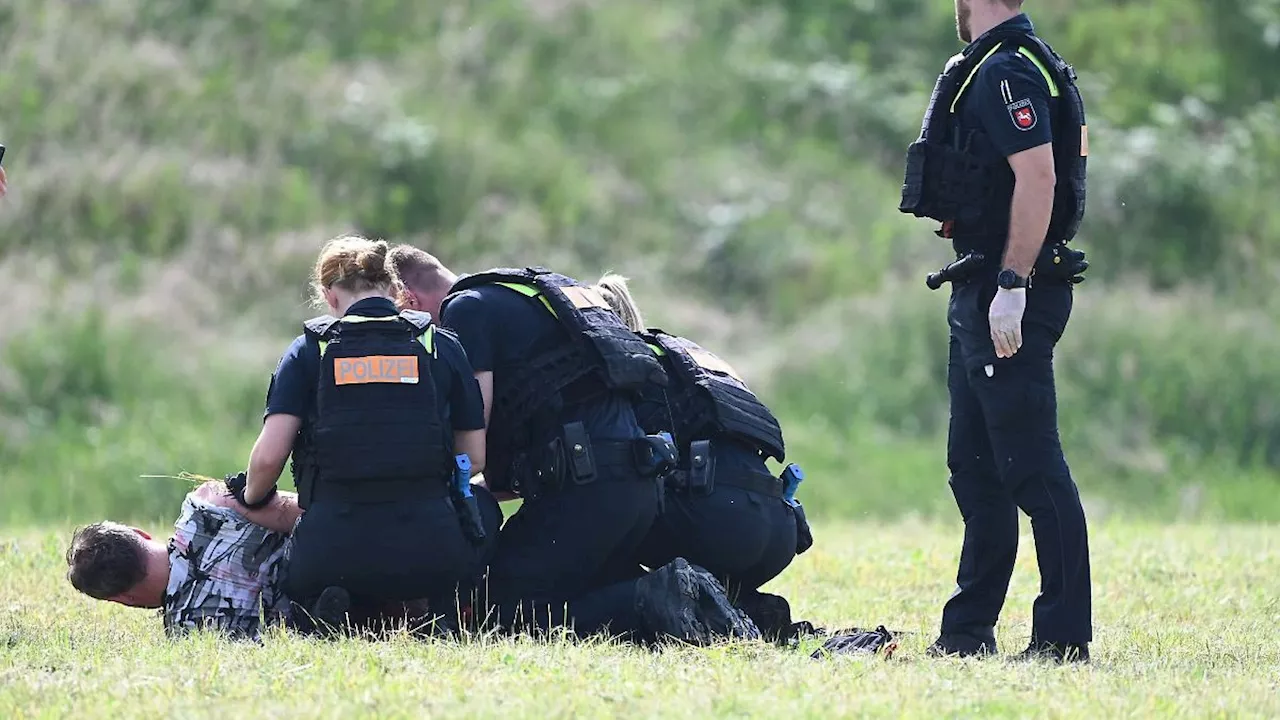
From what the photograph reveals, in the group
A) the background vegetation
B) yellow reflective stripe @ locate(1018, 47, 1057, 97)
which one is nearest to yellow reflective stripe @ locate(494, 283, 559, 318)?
yellow reflective stripe @ locate(1018, 47, 1057, 97)

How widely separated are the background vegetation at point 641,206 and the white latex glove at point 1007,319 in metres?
8.62

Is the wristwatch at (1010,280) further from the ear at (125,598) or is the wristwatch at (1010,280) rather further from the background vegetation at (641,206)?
the background vegetation at (641,206)

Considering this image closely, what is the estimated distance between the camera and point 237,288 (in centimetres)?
1706

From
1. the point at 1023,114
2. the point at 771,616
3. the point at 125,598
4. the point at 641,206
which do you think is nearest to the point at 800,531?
the point at 771,616

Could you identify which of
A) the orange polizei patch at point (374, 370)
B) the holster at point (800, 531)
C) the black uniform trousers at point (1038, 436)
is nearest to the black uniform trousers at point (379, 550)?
the orange polizei patch at point (374, 370)

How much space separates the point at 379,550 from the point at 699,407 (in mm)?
1416

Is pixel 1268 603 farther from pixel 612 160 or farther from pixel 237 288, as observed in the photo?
pixel 612 160

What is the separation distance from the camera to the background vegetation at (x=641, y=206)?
15.5 m

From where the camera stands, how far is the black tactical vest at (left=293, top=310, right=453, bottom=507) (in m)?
5.82

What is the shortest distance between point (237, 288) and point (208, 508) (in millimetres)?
11030

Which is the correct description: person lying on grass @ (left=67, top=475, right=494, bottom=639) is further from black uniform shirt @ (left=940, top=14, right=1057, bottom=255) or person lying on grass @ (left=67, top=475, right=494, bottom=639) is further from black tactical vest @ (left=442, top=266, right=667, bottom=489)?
black uniform shirt @ (left=940, top=14, right=1057, bottom=255)

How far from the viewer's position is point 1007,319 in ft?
18.3

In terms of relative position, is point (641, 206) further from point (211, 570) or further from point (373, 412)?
point (373, 412)

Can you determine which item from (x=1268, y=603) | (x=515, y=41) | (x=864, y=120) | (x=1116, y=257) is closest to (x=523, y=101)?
(x=515, y=41)
